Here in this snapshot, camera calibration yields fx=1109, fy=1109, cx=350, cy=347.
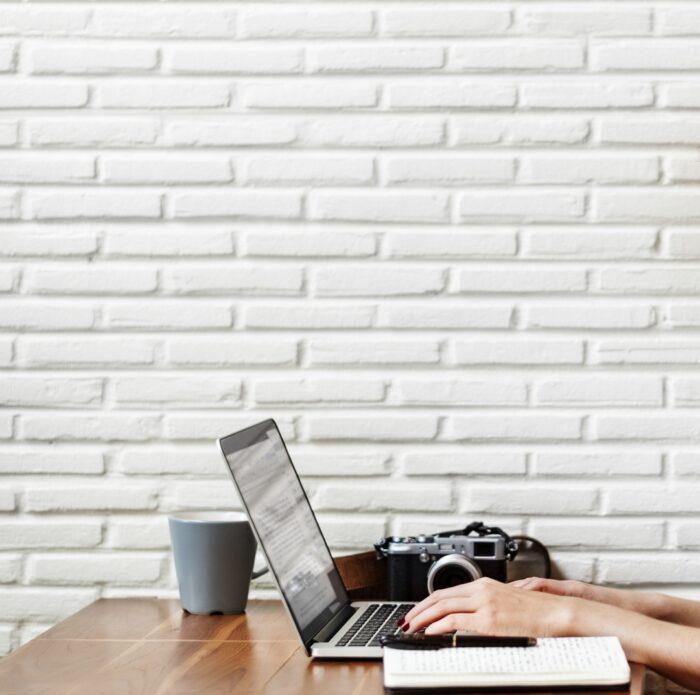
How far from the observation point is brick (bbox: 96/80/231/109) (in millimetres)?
1792

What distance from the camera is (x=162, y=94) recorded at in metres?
1.80

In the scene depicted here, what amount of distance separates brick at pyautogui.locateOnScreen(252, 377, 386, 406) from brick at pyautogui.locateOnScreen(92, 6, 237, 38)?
569 millimetres

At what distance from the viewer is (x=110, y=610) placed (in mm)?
1681

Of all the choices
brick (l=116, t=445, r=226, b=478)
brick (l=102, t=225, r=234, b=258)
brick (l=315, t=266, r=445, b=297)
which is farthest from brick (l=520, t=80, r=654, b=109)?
brick (l=116, t=445, r=226, b=478)

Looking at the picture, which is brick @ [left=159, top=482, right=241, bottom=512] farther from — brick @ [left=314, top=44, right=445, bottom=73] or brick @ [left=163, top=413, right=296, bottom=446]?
brick @ [left=314, top=44, right=445, bottom=73]

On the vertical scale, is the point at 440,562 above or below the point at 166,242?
below

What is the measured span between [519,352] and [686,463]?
1.04 feet

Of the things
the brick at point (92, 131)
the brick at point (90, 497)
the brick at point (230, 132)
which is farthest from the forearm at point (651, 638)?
the brick at point (92, 131)

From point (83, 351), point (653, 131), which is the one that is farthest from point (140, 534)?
point (653, 131)

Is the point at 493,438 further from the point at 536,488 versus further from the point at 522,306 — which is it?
the point at 522,306

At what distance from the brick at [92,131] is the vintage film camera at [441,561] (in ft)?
2.53

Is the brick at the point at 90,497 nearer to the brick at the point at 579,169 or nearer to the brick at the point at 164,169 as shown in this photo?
the brick at the point at 164,169

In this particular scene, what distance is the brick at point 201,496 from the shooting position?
1791mm

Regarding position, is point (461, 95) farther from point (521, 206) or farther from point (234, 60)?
point (234, 60)
